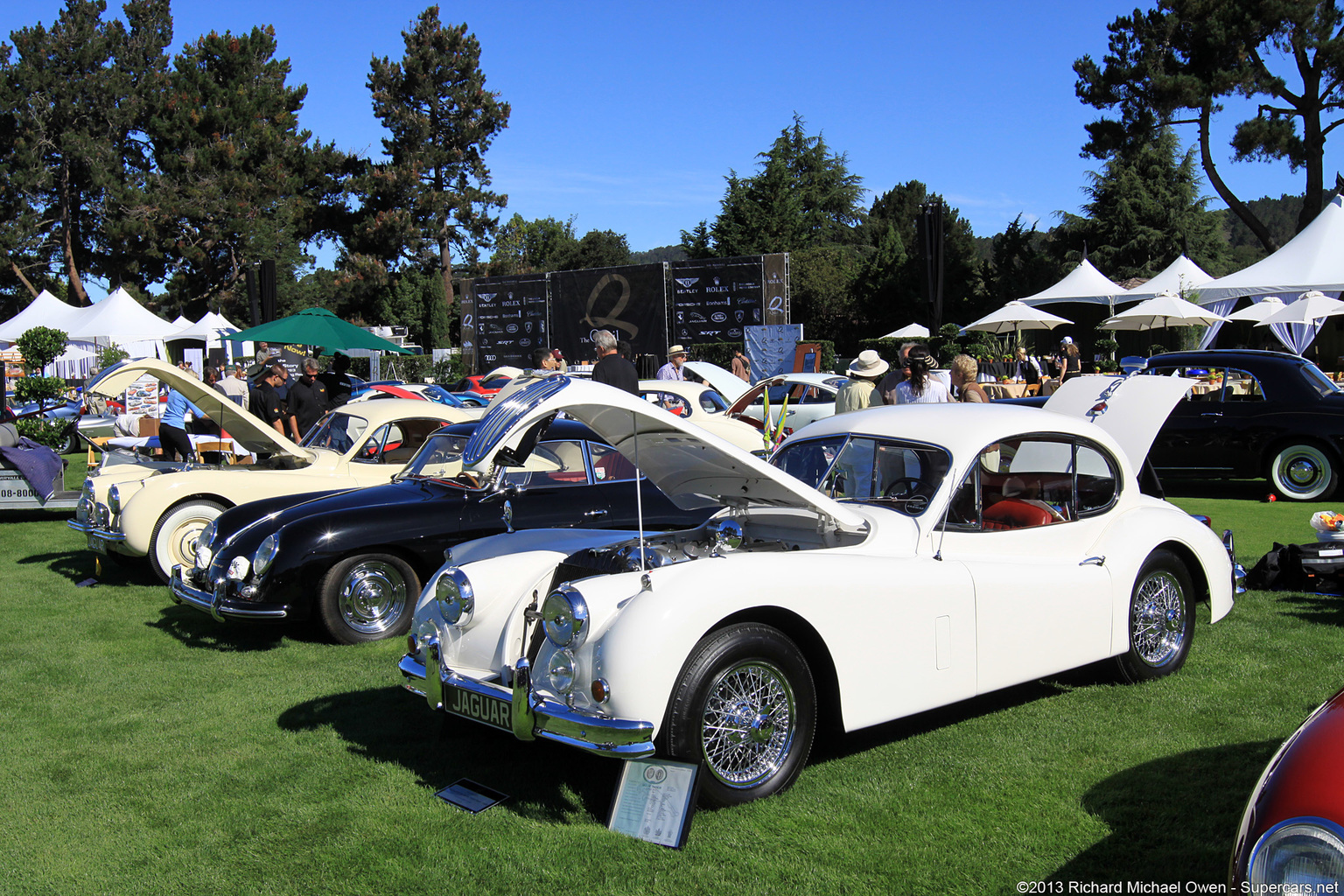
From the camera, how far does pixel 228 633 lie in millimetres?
6695

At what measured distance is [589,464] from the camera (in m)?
6.82

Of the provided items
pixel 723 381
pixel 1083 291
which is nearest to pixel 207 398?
pixel 723 381

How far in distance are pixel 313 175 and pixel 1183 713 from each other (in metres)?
54.8

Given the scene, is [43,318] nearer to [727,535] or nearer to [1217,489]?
[1217,489]

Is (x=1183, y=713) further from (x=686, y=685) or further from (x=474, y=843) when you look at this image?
(x=474, y=843)

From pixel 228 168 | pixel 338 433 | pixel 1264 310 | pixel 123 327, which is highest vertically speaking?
pixel 228 168

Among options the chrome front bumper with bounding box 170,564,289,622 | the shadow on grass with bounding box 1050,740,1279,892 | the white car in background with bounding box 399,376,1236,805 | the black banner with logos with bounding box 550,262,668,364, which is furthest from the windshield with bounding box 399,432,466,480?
the black banner with logos with bounding box 550,262,668,364

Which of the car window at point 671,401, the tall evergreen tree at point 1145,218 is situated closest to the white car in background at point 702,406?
the car window at point 671,401

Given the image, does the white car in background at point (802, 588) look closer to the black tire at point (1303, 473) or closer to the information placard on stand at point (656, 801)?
the information placard on stand at point (656, 801)

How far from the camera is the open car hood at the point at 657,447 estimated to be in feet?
11.2

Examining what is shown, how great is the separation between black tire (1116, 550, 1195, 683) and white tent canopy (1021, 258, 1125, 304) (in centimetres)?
2017

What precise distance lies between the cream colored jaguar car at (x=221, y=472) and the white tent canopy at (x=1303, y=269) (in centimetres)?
1765

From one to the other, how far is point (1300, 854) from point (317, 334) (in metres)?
12.7

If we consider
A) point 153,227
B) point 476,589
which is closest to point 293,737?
point 476,589
